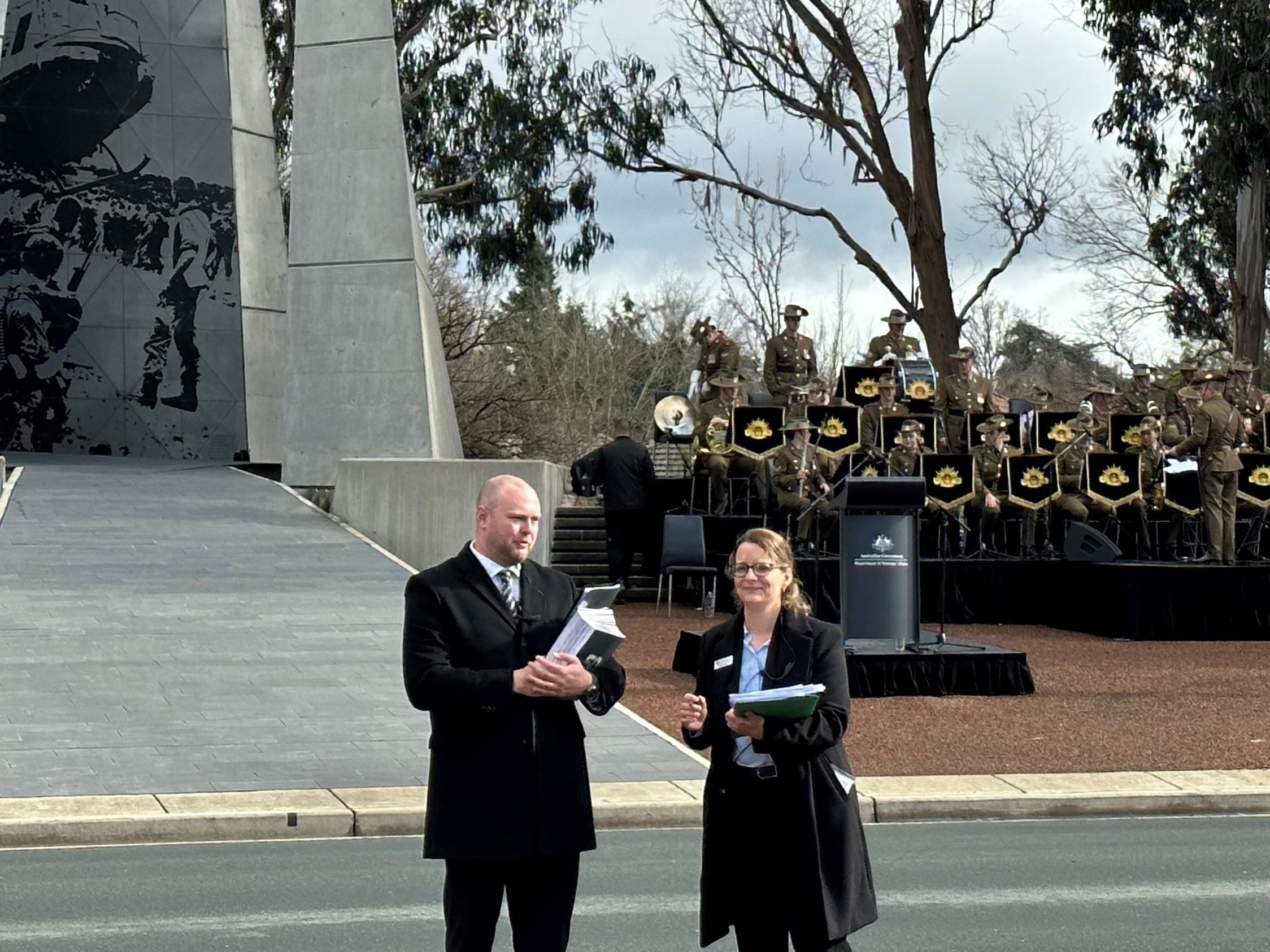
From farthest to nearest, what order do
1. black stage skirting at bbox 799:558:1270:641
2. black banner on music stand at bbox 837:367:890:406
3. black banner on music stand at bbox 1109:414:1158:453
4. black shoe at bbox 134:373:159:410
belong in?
black shoe at bbox 134:373:159:410
black banner on music stand at bbox 837:367:890:406
black banner on music stand at bbox 1109:414:1158:453
black stage skirting at bbox 799:558:1270:641

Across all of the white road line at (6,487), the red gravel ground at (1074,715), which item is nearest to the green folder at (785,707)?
the red gravel ground at (1074,715)

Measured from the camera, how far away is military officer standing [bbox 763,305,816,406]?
84.0ft

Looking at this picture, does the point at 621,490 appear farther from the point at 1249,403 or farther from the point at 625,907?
the point at 625,907

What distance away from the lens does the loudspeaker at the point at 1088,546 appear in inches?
846

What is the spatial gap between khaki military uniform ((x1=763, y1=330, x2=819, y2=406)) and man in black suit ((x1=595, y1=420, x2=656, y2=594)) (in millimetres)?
3220

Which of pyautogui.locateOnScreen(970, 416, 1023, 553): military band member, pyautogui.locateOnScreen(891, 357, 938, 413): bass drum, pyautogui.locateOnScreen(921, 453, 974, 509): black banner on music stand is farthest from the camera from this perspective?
pyautogui.locateOnScreen(891, 357, 938, 413): bass drum

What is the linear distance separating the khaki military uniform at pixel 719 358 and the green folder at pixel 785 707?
19898mm

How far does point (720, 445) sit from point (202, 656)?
9.86 m

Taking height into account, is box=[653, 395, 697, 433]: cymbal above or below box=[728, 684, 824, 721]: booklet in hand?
above

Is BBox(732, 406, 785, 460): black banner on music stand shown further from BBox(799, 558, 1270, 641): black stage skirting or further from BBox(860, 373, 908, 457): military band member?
BBox(799, 558, 1270, 641): black stage skirting

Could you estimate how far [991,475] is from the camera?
2167 centimetres

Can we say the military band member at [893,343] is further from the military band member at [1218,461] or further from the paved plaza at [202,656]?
the paved plaza at [202,656]

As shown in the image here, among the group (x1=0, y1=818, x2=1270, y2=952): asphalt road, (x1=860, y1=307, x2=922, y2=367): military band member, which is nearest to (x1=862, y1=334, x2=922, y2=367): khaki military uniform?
(x1=860, y1=307, x2=922, y2=367): military band member

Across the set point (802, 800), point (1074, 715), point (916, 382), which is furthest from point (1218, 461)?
point (802, 800)
